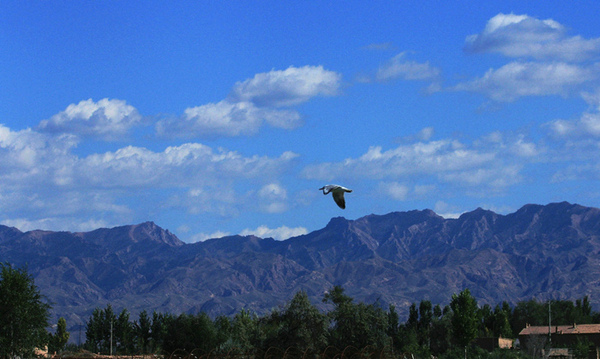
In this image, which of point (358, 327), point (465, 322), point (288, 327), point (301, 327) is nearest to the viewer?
point (301, 327)

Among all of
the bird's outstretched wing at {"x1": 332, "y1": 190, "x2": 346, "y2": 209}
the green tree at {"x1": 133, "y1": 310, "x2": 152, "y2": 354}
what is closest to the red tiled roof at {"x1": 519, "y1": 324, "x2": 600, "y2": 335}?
the green tree at {"x1": 133, "y1": 310, "x2": 152, "y2": 354}

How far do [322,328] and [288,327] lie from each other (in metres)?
3.14

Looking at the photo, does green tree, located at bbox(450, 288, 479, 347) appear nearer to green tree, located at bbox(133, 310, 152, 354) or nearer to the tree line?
the tree line

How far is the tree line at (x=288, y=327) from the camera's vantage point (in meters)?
54.2

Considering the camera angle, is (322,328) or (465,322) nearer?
→ (322,328)

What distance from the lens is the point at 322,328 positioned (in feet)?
249

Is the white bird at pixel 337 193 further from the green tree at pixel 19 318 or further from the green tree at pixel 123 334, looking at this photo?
the green tree at pixel 123 334

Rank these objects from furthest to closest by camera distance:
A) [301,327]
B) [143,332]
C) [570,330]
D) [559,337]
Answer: [570,330] → [143,332] → [559,337] → [301,327]

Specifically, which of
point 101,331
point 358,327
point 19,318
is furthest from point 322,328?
point 101,331

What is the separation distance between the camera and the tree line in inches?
2133

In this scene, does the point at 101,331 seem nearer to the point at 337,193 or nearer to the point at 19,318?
the point at 19,318

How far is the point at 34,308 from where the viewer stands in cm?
5431

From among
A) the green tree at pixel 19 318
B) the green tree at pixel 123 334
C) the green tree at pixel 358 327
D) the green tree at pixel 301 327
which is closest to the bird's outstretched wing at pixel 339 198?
the green tree at pixel 19 318

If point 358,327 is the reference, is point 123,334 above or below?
below
